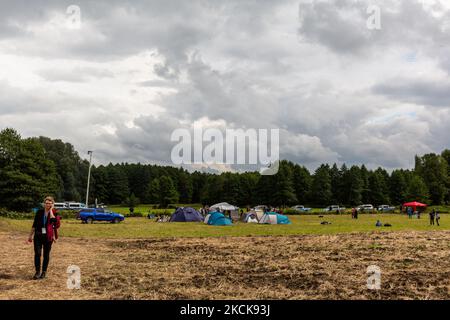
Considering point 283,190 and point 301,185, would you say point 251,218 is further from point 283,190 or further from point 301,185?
point 301,185

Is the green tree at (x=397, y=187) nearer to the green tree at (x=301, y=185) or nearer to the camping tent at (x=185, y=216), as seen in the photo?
the green tree at (x=301, y=185)

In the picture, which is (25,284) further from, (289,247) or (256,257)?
(289,247)

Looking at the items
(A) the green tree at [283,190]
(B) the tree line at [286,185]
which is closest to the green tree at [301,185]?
(B) the tree line at [286,185]

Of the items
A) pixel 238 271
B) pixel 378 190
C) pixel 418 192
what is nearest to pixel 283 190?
pixel 378 190

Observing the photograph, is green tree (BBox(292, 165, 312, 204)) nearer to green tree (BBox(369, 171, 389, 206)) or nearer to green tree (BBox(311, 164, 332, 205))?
green tree (BBox(311, 164, 332, 205))

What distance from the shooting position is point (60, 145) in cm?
10006

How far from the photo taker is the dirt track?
9.17m

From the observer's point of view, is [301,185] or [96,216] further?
[301,185]

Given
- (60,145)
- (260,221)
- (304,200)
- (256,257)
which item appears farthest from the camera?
(304,200)

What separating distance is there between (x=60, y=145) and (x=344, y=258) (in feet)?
316

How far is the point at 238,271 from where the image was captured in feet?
39.8

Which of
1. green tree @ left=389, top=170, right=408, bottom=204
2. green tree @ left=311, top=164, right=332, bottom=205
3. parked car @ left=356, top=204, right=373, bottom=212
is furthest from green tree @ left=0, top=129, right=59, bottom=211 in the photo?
green tree @ left=389, top=170, right=408, bottom=204
